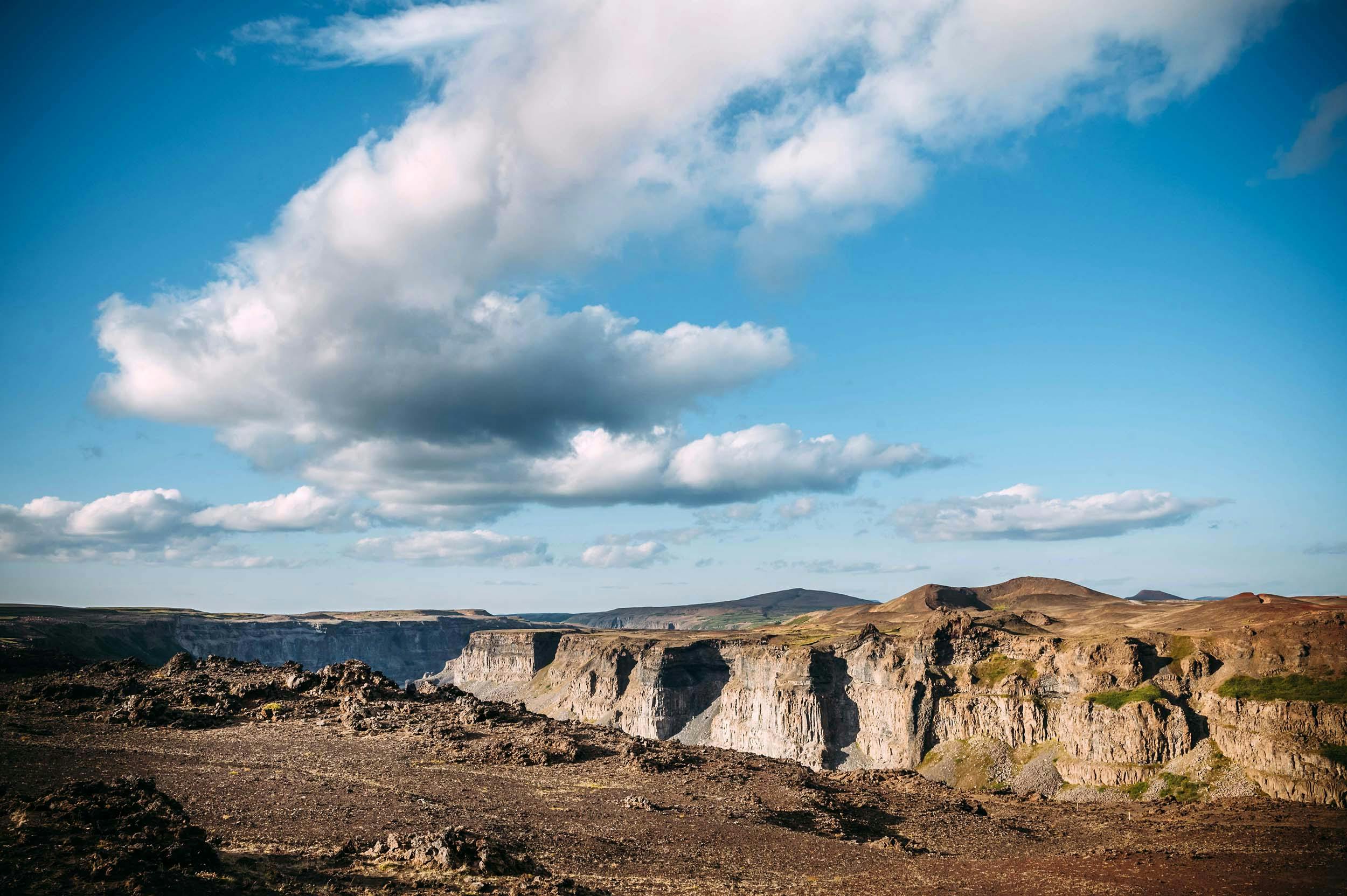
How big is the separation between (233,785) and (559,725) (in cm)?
2927

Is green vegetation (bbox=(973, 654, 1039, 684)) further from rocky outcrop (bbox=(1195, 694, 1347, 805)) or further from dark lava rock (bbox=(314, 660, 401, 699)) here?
dark lava rock (bbox=(314, 660, 401, 699))

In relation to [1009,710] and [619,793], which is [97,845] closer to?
[619,793]

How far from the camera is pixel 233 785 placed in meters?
40.5

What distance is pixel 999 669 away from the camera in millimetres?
133125

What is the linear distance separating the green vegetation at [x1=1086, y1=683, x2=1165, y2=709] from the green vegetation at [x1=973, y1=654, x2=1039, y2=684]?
1241 centimetres

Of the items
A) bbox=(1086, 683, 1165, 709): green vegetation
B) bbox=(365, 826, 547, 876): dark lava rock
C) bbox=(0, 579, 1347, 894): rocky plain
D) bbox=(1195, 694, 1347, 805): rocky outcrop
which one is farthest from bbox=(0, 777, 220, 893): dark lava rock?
bbox=(1086, 683, 1165, 709): green vegetation

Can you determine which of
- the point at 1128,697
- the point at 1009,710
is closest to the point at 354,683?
the point at 1009,710

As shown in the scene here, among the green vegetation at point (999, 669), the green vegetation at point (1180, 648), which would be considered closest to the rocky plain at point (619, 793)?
the green vegetation at point (1180, 648)

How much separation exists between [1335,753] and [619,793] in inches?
3402

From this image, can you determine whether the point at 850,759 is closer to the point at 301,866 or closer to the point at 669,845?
the point at 669,845

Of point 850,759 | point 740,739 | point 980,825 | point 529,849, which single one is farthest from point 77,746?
point 740,739

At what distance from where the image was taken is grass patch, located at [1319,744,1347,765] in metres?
85.7

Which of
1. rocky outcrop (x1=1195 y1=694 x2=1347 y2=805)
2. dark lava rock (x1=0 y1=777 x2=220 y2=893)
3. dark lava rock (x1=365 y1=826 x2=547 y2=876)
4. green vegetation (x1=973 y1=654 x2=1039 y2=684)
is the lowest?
rocky outcrop (x1=1195 y1=694 x2=1347 y2=805)

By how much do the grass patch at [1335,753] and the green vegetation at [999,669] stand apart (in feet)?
134
